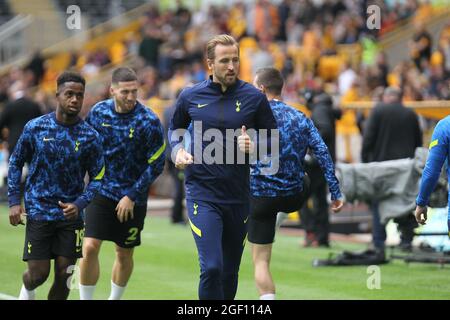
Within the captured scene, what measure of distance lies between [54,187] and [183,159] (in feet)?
3.61

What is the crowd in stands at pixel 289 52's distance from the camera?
72.3ft

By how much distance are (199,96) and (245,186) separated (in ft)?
2.52

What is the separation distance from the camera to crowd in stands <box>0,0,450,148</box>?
72.3 ft

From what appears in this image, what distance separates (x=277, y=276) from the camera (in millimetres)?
12445

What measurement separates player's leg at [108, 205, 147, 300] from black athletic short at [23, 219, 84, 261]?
38.5 inches

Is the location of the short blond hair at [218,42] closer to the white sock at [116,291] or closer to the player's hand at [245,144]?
the player's hand at [245,144]

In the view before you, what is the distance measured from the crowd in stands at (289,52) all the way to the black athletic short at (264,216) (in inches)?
402

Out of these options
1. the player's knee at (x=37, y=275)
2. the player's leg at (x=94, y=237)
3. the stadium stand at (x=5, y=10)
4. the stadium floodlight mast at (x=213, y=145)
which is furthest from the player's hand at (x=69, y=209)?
the stadium stand at (x=5, y=10)

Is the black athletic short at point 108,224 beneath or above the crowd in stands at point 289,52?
beneath

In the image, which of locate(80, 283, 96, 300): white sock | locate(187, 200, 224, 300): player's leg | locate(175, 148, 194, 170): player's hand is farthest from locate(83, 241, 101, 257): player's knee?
locate(175, 148, 194, 170): player's hand

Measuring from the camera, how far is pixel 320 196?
14.8m

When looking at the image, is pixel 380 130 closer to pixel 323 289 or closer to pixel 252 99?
pixel 323 289

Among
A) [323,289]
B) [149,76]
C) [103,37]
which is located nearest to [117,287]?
[323,289]

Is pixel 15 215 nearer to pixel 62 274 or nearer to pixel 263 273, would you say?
pixel 62 274
